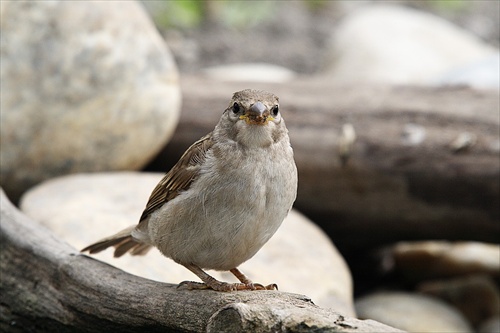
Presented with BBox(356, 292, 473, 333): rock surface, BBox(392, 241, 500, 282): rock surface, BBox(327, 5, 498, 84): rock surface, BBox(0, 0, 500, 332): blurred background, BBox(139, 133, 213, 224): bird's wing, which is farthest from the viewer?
BBox(327, 5, 498, 84): rock surface

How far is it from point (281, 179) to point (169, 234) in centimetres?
57

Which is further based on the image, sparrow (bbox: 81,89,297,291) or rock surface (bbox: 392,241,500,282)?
rock surface (bbox: 392,241,500,282)

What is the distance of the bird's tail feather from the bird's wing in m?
0.22

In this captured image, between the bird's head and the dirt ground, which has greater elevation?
the dirt ground

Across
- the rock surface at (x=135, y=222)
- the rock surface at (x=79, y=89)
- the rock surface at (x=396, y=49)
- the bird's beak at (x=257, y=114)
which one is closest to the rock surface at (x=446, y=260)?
the rock surface at (x=135, y=222)

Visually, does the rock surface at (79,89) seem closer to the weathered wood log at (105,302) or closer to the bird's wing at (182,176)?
the weathered wood log at (105,302)

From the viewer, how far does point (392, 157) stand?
18.4ft

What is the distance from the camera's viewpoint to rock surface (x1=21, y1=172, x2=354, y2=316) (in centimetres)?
459

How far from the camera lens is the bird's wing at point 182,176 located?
12.0ft

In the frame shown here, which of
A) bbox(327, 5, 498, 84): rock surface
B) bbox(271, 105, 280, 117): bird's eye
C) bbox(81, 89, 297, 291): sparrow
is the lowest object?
bbox(81, 89, 297, 291): sparrow

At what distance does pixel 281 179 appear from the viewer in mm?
3500

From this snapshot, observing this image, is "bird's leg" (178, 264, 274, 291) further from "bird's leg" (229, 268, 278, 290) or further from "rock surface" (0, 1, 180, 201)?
"rock surface" (0, 1, 180, 201)

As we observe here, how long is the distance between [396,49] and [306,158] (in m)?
3.48

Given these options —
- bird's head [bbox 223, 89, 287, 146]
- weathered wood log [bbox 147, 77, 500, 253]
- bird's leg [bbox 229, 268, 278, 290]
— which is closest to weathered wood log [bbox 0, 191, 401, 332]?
bird's leg [bbox 229, 268, 278, 290]
